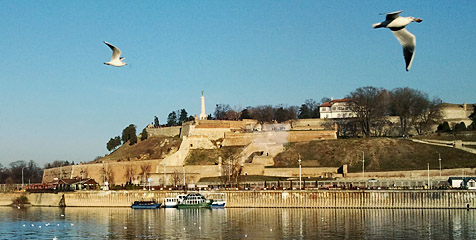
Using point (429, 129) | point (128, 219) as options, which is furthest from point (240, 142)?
point (128, 219)

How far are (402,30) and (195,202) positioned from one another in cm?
5852

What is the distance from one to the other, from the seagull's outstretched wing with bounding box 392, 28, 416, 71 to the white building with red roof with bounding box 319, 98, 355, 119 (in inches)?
3824

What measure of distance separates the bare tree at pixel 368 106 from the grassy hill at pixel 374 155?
33.8 feet

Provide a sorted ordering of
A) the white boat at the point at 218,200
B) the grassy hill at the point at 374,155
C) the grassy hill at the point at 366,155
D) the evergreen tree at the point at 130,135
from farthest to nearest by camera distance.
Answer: the evergreen tree at the point at 130,135, the grassy hill at the point at 366,155, the grassy hill at the point at 374,155, the white boat at the point at 218,200

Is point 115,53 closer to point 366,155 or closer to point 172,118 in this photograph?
point 366,155

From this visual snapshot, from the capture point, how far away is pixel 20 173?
14825 centimetres

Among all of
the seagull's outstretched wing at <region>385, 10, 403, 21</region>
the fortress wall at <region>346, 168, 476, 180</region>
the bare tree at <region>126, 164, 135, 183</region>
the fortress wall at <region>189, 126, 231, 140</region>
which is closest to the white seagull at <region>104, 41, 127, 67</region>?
the seagull's outstretched wing at <region>385, 10, 403, 21</region>

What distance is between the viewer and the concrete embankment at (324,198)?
67.4 metres

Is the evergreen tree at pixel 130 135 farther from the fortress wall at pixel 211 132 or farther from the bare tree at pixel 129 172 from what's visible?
the bare tree at pixel 129 172

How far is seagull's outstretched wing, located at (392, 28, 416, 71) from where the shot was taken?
18972mm

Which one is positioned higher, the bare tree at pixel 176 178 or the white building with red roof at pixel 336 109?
the white building with red roof at pixel 336 109

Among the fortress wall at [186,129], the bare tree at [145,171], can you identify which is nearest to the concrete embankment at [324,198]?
the bare tree at [145,171]

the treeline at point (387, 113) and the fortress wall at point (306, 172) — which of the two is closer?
the fortress wall at point (306, 172)

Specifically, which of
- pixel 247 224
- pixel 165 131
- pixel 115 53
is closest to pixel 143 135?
pixel 165 131
